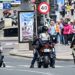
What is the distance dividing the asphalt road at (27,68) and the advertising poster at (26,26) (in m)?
1.96

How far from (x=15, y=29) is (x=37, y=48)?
3276 centimetres

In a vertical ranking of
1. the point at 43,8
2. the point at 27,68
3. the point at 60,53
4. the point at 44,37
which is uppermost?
the point at 43,8

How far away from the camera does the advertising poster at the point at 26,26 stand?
112ft

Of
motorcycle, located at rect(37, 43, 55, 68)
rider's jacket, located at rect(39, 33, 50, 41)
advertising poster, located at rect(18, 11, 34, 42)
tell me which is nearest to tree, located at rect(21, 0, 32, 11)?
advertising poster, located at rect(18, 11, 34, 42)

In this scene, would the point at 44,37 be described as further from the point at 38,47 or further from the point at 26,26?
the point at 26,26

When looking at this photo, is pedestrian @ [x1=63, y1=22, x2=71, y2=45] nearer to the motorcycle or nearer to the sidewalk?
the sidewalk

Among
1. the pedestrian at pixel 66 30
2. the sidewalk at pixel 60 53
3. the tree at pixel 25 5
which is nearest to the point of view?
the sidewalk at pixel 60 53

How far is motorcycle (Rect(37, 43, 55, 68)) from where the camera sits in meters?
21.9

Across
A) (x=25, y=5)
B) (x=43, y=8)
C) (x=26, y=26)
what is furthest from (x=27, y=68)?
(x=43, y=8)

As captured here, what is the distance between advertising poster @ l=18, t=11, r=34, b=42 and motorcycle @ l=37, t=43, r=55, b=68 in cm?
1193

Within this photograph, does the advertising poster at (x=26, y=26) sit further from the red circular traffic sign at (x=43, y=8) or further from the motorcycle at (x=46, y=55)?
the motorcycle at (x=46, y=55)

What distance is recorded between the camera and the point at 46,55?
2208 cm

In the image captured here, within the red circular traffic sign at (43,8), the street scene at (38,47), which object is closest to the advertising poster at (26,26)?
the street scene at (38,47)

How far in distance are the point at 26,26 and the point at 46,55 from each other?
12.4 metres
